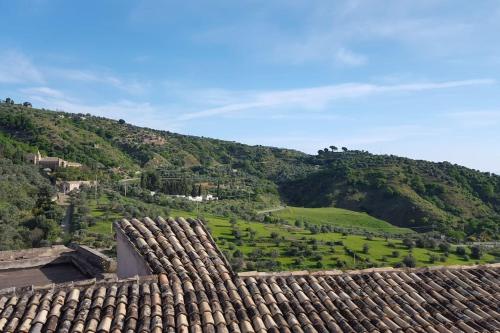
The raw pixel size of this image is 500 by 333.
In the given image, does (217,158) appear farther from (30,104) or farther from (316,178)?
(30,104)

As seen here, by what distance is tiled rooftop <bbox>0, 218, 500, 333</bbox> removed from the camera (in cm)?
477

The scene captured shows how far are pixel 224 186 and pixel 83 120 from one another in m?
41.2

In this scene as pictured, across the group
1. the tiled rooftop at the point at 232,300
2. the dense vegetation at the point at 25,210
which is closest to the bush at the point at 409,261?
the dense vegetation at the point at 25,210

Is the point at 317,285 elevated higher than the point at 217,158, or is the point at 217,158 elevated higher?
the point at 217,158

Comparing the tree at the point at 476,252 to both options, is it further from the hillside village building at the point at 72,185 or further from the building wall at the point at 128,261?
the hillside village building at the point at 72,185

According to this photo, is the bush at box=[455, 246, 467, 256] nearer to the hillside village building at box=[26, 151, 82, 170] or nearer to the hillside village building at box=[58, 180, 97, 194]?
the hillside village building at box=[58, 180, 97, 194]

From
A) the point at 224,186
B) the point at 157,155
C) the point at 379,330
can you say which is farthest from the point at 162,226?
the point at 157,155

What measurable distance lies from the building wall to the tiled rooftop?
99 mm

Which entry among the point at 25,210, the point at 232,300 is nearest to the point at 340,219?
the point at 25,210

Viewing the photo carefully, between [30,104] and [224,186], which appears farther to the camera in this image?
[30,104]

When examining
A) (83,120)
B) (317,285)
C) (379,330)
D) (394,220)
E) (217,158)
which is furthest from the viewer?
(217,158)

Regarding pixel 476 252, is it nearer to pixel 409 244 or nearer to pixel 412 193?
pixel 409 244

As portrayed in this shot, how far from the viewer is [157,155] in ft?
311

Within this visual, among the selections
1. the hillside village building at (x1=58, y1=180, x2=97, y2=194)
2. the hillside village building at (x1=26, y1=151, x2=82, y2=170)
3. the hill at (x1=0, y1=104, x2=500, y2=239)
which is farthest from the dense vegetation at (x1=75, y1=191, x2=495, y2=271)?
the hillside village building at (x1=26, y1=151, x2=82, y2=170)
